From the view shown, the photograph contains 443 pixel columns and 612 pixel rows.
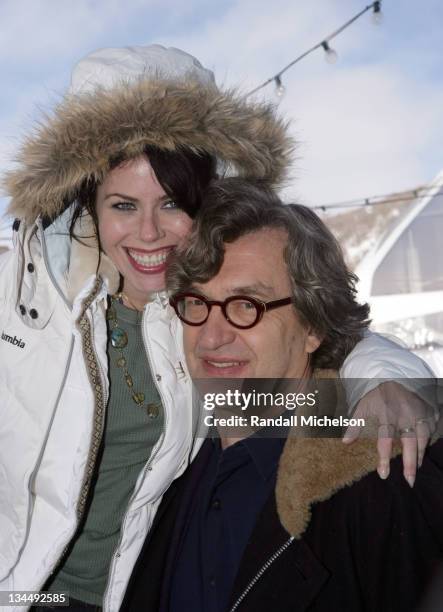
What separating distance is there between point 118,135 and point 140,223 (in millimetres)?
277

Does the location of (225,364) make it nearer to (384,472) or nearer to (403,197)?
(384,472)

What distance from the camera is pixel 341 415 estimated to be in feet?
5.84

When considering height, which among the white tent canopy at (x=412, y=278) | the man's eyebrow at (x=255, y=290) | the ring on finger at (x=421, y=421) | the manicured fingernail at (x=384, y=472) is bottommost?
the manicured fingernail at (x=384, y=472)

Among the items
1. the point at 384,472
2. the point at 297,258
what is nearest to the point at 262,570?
the point at 384,472

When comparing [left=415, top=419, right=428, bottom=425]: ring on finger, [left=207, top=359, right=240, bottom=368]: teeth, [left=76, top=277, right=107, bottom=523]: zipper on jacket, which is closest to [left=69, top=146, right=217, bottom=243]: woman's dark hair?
[left=76, top=277, right=107, bottom=523]: zipper on jacket

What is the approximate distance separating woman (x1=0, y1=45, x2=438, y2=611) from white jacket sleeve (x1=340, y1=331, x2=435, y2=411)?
57 centimetres

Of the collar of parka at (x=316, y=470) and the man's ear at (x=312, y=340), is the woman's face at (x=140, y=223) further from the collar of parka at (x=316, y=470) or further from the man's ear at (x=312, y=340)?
the collar of parka at (x=316, y=470)

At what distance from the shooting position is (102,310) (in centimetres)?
213

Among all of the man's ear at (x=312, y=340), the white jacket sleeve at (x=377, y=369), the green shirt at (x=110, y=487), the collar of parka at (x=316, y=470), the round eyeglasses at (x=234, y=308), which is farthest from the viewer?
the green shirt at (x=110, y=487)

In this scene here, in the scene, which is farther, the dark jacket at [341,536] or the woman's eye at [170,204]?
the woman's eye at [170,204]

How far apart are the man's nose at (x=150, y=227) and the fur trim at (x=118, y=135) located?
0.64ft

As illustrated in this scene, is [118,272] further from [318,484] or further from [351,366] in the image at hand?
[318,484]

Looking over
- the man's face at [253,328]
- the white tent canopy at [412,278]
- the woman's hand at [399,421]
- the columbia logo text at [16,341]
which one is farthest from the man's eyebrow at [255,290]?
the white tent canopy at [412,278]

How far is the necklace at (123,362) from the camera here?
2227mm
